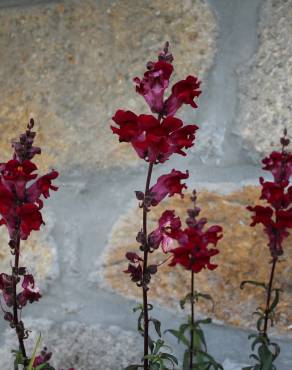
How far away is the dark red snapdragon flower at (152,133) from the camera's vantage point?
871 mm

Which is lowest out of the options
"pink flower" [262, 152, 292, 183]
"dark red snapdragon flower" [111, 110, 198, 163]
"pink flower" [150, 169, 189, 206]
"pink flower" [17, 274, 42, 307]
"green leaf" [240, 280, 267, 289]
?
"pink flower" [17, 274, 42, 307]

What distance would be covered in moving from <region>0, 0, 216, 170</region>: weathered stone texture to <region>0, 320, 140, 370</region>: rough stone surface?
13.4 inches

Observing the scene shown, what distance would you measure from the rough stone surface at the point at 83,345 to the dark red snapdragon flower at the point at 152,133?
20.2 inches

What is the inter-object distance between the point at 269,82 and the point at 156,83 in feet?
1.40

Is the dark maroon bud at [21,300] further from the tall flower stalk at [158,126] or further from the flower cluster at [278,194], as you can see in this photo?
the flower cluster at [278,194]

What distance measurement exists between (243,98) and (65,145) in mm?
390

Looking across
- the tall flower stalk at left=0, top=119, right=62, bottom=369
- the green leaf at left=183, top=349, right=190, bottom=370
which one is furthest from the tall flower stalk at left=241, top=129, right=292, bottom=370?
the tall flower stalk at left=0, top=119, right=62, bottom=369

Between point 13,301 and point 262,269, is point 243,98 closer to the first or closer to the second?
point 262,269

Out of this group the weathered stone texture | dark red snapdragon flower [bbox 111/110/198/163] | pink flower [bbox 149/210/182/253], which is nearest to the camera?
dark red snapdragon flower [bbox 111/110/198/163]

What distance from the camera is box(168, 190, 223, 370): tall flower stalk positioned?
1.09 meters

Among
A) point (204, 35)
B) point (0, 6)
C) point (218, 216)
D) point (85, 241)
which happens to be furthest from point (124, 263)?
point (0, 6)

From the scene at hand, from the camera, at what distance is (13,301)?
3.19 feet

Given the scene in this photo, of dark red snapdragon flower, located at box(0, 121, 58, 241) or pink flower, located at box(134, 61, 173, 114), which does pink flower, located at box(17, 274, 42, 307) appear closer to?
dark red snapdragon flower, located at box(0, 121, 58, 241)

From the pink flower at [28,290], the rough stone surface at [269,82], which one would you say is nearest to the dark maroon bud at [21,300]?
the pink flower at [28,290]
